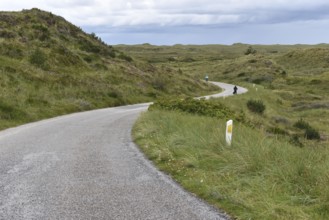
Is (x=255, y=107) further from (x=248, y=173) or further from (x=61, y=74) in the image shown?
(x=248, y=173)

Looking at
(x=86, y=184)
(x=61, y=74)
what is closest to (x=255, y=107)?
(x=61, y=74)

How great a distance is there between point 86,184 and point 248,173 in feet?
10.1

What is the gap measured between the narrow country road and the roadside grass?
1.29 feet

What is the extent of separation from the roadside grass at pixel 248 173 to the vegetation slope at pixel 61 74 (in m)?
10.1

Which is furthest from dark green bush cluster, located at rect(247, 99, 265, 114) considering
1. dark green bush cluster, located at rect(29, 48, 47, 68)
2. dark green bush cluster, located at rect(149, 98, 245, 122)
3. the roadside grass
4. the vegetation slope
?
the roadside grass

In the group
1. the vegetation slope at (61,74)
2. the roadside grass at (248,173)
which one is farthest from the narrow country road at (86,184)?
the vegetation slope at (61,74)

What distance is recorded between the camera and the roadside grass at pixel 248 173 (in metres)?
6.25

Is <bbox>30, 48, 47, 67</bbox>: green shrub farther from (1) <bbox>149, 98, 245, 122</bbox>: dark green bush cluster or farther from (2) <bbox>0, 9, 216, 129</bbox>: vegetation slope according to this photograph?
(1) <bbox>149, 98, 245, 122</bbox>: dark green bush cluster

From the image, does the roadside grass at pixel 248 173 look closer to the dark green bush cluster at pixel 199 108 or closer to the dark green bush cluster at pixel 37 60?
the dark green bush cluster at pixel 199 108

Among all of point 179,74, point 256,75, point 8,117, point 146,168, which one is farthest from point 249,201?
point 256,75

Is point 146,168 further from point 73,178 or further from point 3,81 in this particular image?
point 3,81

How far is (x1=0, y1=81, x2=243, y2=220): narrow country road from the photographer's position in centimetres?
638

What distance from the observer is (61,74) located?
3378 centimetres

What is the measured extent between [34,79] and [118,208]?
23.7 m
